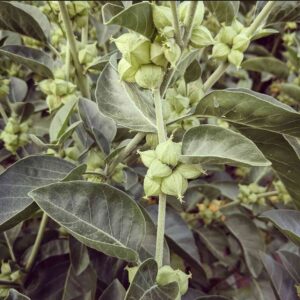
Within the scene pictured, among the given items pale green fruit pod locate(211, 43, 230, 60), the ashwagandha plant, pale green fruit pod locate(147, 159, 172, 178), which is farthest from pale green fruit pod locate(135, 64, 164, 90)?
pale green fruit pod locate(211, 43, 230, 60)

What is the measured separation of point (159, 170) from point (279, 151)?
230 mm

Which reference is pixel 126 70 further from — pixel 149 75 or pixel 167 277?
pixel 167 277

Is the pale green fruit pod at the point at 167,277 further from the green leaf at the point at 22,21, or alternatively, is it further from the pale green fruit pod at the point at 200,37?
the green leaf at the point at 22,21

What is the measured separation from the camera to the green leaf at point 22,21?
978mm

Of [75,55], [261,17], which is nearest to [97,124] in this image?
[75,55]

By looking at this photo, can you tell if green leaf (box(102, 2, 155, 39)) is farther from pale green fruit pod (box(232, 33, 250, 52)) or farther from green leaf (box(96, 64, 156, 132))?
pale green fruit pod (box(232, 33, 250, 52))

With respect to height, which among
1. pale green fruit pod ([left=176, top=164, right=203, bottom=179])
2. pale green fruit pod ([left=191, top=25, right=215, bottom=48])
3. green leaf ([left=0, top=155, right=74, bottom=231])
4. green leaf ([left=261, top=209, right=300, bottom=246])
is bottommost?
green leaf ([left=261, top=209, right=300, bottom=246])

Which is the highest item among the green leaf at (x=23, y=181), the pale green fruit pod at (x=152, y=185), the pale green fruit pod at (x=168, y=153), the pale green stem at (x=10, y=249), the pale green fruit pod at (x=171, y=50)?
the pale green fruit pod at (x=171, y=50)

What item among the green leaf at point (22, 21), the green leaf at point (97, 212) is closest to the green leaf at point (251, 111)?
the green leaf at point (97, 212)

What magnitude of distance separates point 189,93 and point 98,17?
2.48 feet

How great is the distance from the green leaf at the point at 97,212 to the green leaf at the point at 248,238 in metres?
0.61

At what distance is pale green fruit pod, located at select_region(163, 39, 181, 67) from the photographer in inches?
26.1

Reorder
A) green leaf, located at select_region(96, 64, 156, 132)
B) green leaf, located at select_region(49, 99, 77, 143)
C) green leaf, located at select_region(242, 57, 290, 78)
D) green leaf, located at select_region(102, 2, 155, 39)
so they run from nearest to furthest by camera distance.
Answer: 1. green leaf, located at select_region(102, 2, 155, 39)
2. green leaf, located at select_region(96, 64, 156, 132)
3. green leaf, located at select_region(49, 99, 77, 143)
4. green leaf, located at select_region(242, 57, 290, 78)

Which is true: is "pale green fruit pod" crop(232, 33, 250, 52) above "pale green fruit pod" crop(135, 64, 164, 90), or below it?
below
